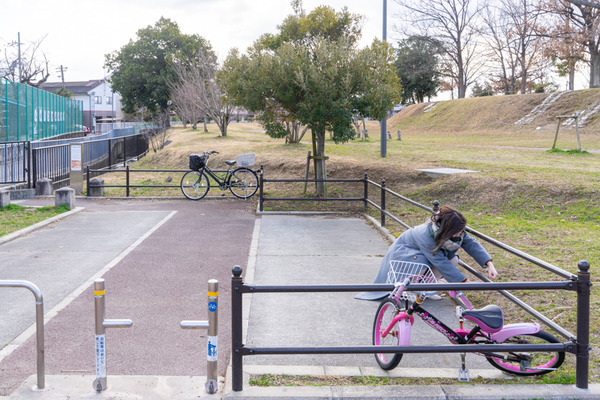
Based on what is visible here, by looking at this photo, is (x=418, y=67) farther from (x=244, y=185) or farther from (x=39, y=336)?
(x=39, y=336)

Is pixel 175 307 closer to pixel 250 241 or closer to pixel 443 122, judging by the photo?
pixel 250 241

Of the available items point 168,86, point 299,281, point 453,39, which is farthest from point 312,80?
point 168,86

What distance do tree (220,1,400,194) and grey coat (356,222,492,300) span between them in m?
8.68

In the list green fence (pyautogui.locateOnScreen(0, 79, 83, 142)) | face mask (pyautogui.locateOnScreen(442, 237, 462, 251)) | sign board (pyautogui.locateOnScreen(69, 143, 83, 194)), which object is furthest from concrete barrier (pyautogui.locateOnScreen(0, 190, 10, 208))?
face mask (pyautogui.locateOnScreen(442, 237, 462, 251))

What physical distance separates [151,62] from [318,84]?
58.4m

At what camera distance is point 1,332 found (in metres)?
5.43

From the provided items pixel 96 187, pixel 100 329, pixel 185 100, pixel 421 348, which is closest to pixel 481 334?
pixel 421 348

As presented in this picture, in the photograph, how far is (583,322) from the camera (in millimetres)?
3988

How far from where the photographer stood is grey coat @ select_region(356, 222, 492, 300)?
5.12 metres

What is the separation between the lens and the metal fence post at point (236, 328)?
12.8 ft

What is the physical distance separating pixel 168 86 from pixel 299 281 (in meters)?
58.3

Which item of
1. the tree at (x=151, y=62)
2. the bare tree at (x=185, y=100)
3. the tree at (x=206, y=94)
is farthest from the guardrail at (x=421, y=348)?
the tree at (x=151, y=62)

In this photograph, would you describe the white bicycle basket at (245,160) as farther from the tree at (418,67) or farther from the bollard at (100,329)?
the tree at (418,67)

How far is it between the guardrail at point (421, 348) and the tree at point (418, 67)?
61.4m
